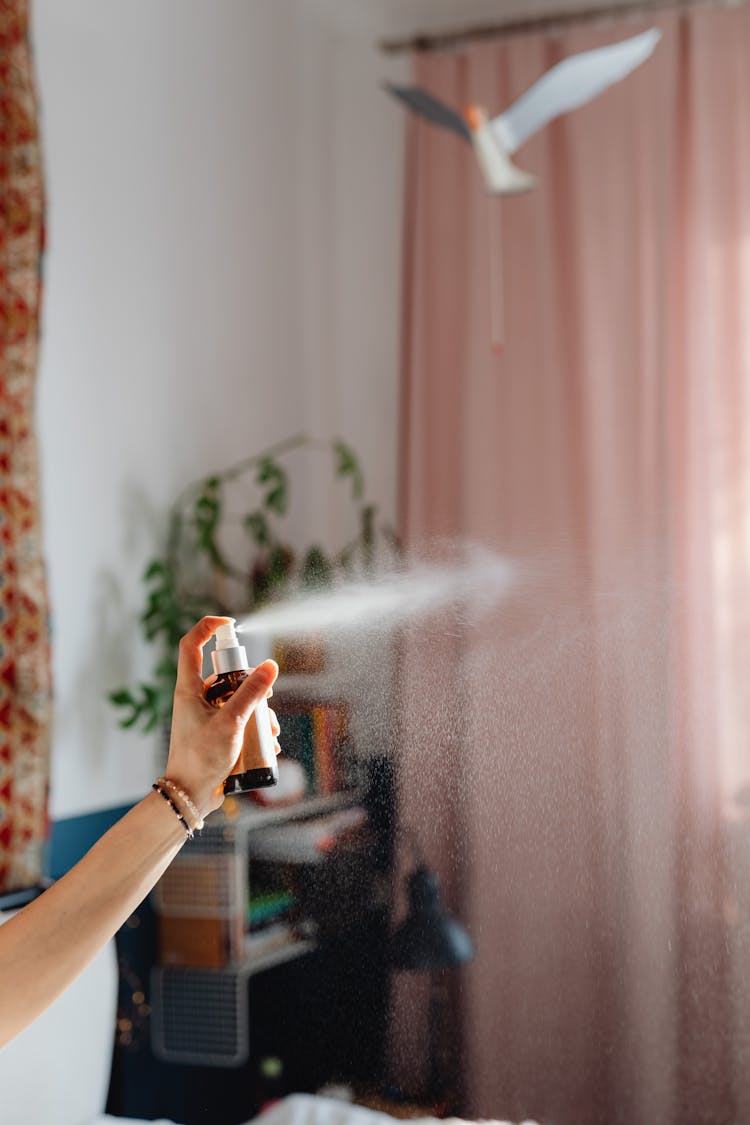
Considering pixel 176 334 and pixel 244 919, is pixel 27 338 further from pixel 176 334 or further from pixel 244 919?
pixel 244 919

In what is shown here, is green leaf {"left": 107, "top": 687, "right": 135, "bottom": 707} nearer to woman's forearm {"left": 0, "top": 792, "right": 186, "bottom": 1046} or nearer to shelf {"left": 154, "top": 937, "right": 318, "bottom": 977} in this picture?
shelf {"left": 154, "top": 937, "right": 318, "bottom": 977}

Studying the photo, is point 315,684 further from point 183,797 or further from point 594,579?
point 183,797

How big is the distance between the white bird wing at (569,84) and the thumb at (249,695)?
5.08 feet

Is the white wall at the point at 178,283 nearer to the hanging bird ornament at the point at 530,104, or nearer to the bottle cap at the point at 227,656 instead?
the hanging bird ornament at the point at 530,104

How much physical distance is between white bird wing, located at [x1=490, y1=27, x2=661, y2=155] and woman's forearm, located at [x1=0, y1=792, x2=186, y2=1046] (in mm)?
1656

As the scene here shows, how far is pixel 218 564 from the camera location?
2.49 meters

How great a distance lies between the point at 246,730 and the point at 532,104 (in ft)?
5.29

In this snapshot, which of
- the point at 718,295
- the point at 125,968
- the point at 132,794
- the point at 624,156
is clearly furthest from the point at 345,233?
the point at 125,968

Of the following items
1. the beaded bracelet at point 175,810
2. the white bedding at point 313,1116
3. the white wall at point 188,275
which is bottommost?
the white bedding at point 313,1116

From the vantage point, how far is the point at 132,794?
2.40m

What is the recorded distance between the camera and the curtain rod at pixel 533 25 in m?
2.86

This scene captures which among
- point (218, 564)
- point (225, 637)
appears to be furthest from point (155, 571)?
point (225, 637)

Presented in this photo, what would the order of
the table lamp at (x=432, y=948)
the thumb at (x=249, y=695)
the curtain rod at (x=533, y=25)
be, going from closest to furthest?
1. the thumb at (x=249, y=695)
2. the table lamp at (x=432, y=948)
3. the curtain rod at (x=533, y=25)

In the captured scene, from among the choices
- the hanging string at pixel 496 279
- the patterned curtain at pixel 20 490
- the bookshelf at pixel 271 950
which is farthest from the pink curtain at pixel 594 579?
the patterned curtain at pixel 20 490
